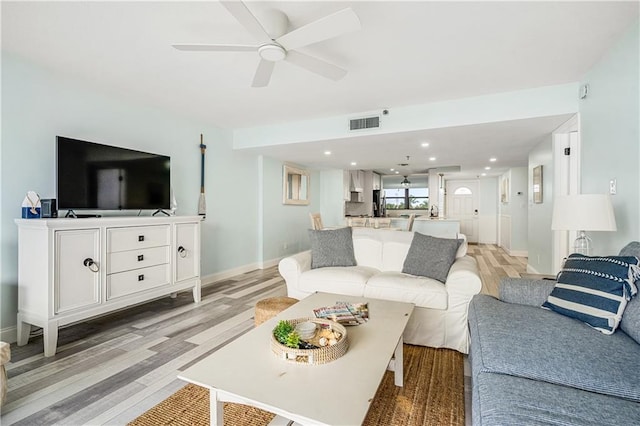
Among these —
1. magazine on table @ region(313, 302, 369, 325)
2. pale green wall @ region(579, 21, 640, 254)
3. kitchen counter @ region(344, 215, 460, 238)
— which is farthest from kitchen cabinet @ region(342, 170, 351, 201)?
magazine on table @ region(313, 302, 369, 325)

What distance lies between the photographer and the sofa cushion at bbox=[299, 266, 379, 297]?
2.82 meters

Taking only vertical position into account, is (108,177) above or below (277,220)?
above

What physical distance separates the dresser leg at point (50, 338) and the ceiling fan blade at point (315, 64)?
262 centimetres

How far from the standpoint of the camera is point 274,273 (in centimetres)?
512

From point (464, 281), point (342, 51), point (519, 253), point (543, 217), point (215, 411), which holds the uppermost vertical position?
point (342, 51)

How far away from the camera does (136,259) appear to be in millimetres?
2869

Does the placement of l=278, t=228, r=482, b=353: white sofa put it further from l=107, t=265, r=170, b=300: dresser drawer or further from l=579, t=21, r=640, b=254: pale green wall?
l=107, t=265, r=170, b=300: dresser drawer

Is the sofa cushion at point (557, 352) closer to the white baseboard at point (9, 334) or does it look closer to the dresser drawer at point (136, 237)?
the dresser drawer at point (136, 237)

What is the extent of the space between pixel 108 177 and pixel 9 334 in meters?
1.50

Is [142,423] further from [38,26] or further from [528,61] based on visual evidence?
[528,61]

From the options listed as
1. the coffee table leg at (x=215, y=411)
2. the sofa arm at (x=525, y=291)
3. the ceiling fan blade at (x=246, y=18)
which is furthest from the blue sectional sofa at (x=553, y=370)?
the ceiling fan blade at (x=246, y=18)

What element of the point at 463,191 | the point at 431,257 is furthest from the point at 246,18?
the point at 463,191

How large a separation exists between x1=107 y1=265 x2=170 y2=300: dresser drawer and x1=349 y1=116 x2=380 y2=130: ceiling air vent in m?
2.79

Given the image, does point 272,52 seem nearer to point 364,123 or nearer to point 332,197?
point 364,123
